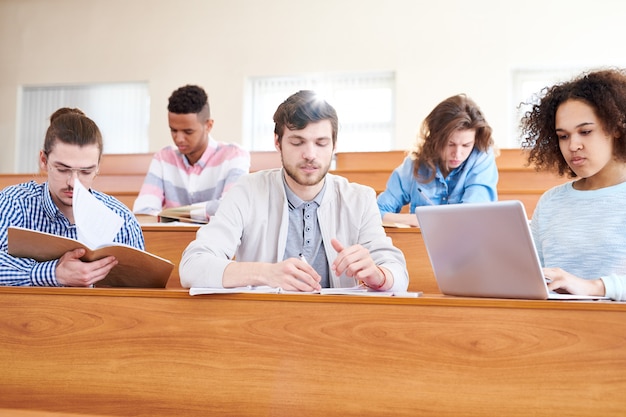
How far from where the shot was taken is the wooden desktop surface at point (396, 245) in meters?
2.08

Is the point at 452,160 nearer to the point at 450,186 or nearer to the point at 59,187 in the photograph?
the point at 450,186

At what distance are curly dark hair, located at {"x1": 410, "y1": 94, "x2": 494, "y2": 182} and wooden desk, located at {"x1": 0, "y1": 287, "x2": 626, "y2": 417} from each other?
4.72ft

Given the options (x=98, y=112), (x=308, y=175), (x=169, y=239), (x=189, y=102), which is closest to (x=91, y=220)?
(x=308, y=175)

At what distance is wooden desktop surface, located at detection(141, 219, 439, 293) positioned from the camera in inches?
82.0

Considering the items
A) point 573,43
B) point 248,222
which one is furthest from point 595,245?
point 573,43

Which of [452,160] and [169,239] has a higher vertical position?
[452,160]

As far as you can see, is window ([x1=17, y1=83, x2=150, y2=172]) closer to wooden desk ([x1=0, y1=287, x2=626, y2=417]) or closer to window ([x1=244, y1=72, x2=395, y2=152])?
window ([x1=244, y1=72, x2=395, y2=152])

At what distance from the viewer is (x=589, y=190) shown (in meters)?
1.56

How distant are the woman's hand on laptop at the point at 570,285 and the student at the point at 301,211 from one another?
1.19 feet

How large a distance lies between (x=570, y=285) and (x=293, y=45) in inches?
199

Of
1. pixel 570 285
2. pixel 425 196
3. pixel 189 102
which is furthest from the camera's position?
pixel 189 102

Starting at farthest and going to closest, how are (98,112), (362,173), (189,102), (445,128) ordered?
1. (98,112)
2. (362,173)
3. (189,102)
4. (445,128)

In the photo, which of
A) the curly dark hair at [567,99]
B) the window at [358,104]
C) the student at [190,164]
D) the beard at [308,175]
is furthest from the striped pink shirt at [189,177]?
the window at [358,104]

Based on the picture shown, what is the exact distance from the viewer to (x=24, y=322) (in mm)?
1288
